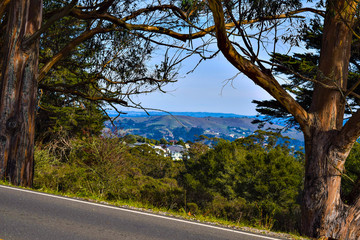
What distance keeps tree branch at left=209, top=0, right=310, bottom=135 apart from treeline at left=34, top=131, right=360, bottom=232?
2.70 metres

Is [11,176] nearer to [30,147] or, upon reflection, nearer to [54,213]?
[30,147]

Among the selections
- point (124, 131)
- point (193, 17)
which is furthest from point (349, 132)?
point (124, 131)

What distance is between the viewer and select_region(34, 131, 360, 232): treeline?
430 inches

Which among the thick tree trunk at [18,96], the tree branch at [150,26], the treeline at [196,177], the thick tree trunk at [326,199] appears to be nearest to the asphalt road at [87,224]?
the treeline at [196,177]

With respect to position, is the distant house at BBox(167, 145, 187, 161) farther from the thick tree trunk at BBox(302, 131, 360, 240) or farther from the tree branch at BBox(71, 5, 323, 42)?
the thick tree trunk at BBox(302, 131, 360, 240)

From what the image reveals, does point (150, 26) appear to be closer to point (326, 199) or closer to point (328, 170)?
point (328, 170)

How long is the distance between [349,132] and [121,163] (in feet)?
29.8

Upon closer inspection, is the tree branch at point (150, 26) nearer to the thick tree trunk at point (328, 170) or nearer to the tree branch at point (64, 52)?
the tree branch at point (64, 52)

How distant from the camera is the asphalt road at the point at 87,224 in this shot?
4.92m

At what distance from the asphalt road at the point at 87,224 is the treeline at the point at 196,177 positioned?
5.90 ft

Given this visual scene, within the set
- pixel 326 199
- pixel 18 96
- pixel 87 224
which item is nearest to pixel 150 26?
pixel 18 96

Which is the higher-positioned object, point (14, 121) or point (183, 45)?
point (183, 45)

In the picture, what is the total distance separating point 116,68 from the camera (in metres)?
13.8

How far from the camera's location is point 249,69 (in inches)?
347
